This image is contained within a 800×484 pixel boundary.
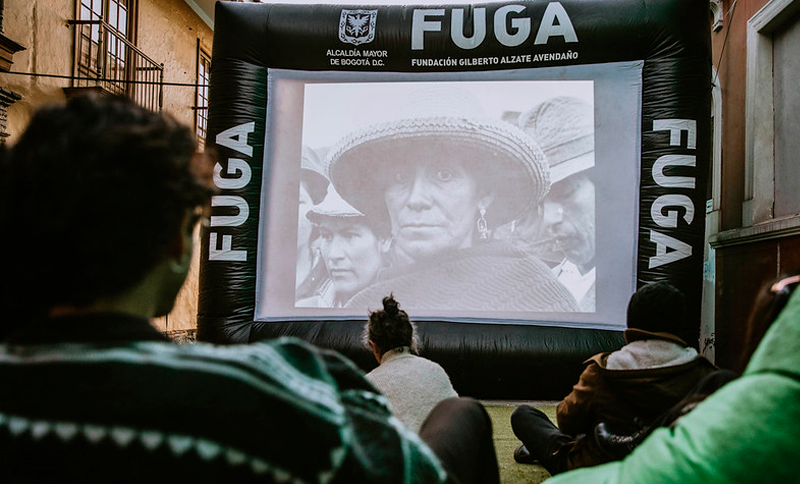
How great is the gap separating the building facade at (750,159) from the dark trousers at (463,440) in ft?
13.4

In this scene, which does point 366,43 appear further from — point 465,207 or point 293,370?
point 293,370

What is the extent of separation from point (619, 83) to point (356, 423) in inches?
179

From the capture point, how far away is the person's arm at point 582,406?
5.92ft

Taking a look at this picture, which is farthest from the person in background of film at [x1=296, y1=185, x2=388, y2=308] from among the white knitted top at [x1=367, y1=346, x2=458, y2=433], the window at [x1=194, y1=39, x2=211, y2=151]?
the window at [x1=194, y1=39, x2=211, y2=151]

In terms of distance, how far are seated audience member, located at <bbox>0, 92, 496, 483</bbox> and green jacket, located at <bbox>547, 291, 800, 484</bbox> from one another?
261mm

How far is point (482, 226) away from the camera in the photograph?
452cm

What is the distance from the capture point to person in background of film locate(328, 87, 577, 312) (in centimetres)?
446

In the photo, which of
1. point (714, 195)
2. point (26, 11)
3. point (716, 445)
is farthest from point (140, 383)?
point (26, 11)

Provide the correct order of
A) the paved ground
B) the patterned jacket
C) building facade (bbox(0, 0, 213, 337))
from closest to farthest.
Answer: the patterned jacket, the paved ground, building facade (bbox(0, 0, 213, 337))

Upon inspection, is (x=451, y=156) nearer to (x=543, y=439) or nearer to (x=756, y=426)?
(x=543, y=439)

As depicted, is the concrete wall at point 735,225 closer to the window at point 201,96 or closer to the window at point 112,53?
the window at point 112,53

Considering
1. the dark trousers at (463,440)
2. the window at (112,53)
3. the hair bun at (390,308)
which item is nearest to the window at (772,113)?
the hair bun at (390,308)

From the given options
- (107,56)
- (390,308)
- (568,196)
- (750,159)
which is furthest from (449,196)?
(107,56)

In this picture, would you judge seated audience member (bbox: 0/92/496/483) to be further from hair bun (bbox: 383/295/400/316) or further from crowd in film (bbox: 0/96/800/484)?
hair bun (bbox: 383/295/400/316)
